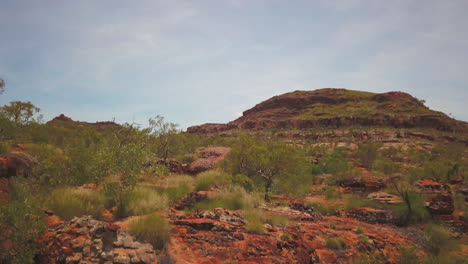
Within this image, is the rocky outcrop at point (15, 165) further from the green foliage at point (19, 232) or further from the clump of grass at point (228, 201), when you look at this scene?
the clump of grass at point (228, 201)

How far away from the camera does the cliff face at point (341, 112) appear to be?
3127 inches

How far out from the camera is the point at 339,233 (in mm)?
10977

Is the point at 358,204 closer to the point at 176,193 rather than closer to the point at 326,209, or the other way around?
the point at 326,209

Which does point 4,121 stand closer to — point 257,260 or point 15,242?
point 15,242

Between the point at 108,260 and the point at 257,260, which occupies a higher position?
the point at 108,260

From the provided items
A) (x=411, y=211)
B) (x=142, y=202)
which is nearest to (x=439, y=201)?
(x=411, y=211)

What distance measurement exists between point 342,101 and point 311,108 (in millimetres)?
12629

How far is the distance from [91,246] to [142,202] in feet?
10.2

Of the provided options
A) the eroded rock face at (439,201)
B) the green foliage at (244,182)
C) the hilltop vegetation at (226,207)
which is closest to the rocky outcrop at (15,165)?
the hilltop vegetation at (226,207)

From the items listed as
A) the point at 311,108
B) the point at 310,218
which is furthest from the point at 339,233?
the point at 311,108

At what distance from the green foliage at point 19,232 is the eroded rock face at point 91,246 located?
0.27 metres

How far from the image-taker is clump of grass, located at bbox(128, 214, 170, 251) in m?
6.61

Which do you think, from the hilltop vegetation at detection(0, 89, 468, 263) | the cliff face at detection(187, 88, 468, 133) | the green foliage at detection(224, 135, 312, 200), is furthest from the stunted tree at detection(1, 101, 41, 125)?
the cliff face at detection(187, 88, 468, 133)

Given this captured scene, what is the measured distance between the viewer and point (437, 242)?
40.4 ft
